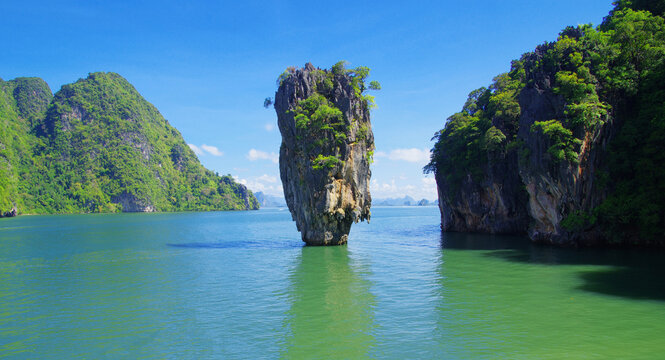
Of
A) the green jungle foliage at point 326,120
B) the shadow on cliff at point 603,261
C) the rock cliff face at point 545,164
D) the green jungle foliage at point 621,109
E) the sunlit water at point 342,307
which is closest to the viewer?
the sunlit water at point 342,307

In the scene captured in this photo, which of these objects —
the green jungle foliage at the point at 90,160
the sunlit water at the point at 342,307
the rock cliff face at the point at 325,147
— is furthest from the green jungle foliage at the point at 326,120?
the green jungle foliage at the point at 90,160

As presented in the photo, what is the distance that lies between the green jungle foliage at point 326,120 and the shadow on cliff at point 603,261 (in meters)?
12.8

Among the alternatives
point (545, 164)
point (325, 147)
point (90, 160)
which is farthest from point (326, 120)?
point (90, 160)

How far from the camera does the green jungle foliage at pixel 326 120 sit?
111 feet

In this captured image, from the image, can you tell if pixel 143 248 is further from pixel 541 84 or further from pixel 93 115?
pixel 93 115

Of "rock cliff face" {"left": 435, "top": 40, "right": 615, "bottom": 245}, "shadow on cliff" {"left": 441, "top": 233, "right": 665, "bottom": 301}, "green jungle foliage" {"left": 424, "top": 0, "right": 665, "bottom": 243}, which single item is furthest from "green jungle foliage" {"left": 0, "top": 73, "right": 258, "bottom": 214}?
"green jungle foliage" {"left": 424, "top": 0, "right": 665, "bottom": 243}

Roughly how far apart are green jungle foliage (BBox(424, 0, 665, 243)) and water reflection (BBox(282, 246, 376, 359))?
1861cm

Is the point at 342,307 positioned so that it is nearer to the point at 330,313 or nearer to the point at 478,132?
the point at 330,313

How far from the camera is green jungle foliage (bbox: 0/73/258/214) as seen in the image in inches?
5842

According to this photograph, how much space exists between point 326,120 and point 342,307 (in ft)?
67.6

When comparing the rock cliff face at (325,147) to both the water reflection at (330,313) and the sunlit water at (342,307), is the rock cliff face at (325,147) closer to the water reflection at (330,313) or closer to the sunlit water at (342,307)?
the sunlit water at (342,307)

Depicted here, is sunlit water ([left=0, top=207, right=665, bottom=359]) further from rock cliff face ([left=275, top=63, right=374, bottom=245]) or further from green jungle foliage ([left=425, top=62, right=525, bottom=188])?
green jungle foliage ([left=425, top=62, right=525, bottom=188])

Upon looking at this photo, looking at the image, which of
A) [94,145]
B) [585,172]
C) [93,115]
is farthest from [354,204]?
[93,115]

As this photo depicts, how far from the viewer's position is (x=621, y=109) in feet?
100
